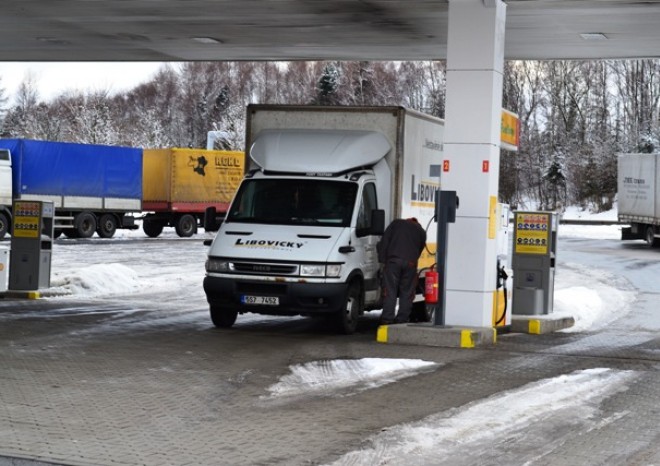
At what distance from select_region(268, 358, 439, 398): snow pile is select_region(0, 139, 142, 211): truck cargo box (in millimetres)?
26501

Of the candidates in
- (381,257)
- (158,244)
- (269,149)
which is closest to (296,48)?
(269,149)

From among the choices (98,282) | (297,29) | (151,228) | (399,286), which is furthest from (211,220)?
(151,228)

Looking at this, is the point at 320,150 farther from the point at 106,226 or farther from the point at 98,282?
the point at 106,226

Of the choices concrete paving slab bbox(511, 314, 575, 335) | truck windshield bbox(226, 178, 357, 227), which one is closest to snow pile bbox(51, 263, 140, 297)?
truck windshield bbox(226, 178, 357, 227)

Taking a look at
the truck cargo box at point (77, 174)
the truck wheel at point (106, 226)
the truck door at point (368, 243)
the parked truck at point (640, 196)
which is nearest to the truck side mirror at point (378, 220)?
the truck door at point (368, 243)

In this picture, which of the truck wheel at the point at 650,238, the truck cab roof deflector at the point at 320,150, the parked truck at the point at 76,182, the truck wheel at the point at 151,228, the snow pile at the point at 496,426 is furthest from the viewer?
the truck wheel at the point at 151,228

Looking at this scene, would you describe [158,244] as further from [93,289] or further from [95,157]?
[93,289]

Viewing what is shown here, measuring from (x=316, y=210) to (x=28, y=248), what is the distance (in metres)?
7.45

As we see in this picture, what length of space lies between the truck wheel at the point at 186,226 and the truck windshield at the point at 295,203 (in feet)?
97.6

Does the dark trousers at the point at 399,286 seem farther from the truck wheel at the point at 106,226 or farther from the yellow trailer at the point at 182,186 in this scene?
the yellow trailer at the point at 182,186

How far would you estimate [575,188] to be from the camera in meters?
75.1

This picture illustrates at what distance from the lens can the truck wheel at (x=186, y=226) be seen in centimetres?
4547

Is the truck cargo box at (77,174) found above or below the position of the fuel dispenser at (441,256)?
above

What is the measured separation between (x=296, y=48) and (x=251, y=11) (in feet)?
15.0
